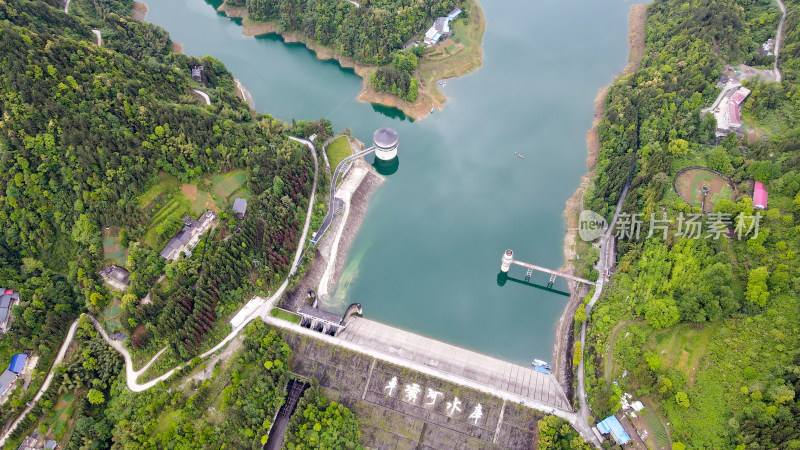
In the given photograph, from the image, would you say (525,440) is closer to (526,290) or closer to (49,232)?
(526,290)

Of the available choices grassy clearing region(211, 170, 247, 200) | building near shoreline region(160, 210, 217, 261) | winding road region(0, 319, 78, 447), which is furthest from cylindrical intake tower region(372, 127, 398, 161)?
winding road region(0, 319, 78, 447)

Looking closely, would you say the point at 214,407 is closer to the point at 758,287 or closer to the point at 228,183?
the point at 228,183

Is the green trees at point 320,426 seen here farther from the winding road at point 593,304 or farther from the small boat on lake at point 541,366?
the winding road at point 593,304

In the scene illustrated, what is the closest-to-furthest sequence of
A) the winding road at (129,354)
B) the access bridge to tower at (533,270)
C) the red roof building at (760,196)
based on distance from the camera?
the winding road at (129,354), the red roof building at (760,196), the access bridge to tower at (533,270)

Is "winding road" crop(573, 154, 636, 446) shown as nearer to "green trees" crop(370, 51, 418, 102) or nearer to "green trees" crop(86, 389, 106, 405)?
"green trees" crop(370, 51, 418, 102)

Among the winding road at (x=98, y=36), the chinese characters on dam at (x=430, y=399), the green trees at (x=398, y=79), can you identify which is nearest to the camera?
the chinese characters on dam at (x=430, y=399)

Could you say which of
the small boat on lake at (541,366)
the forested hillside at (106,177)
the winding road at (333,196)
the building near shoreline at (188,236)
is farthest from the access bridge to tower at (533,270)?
the building near shoreline at (188,236)

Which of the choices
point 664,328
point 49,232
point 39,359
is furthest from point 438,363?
point 49,232
